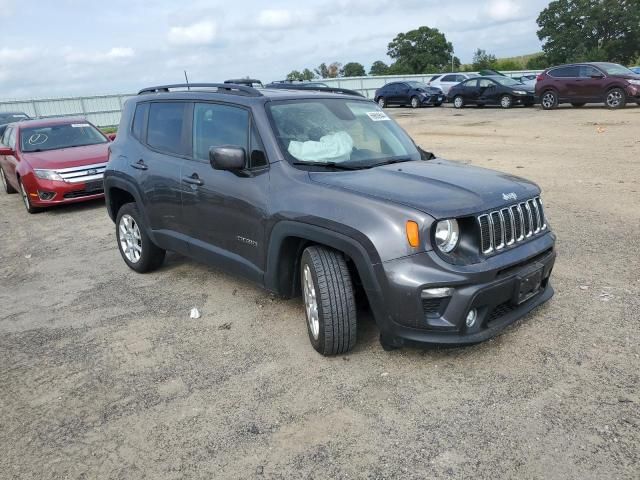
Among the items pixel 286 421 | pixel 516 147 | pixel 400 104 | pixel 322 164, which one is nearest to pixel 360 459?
pixel 286 421

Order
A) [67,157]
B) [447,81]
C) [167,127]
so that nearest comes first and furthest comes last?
[167,127] < [67,157] < [447,81]

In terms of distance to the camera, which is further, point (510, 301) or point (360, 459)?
point (510, 301)

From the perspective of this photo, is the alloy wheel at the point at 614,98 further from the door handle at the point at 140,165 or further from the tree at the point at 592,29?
the tree at the point at 592,29

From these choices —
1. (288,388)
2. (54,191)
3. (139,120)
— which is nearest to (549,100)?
(54,191)

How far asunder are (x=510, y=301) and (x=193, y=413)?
2036 mm

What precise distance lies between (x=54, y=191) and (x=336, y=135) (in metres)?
6.61

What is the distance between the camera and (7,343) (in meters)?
4.38

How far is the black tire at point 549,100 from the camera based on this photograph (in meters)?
20.4

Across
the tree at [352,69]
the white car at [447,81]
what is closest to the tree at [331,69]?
the tree at [352,69]

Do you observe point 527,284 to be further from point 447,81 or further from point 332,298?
point 447,81

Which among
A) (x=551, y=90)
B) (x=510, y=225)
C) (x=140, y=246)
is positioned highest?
(x=551, y=90)

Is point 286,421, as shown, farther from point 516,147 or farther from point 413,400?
point 516,147

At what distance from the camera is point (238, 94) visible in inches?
173

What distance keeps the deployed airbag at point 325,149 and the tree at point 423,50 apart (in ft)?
228
